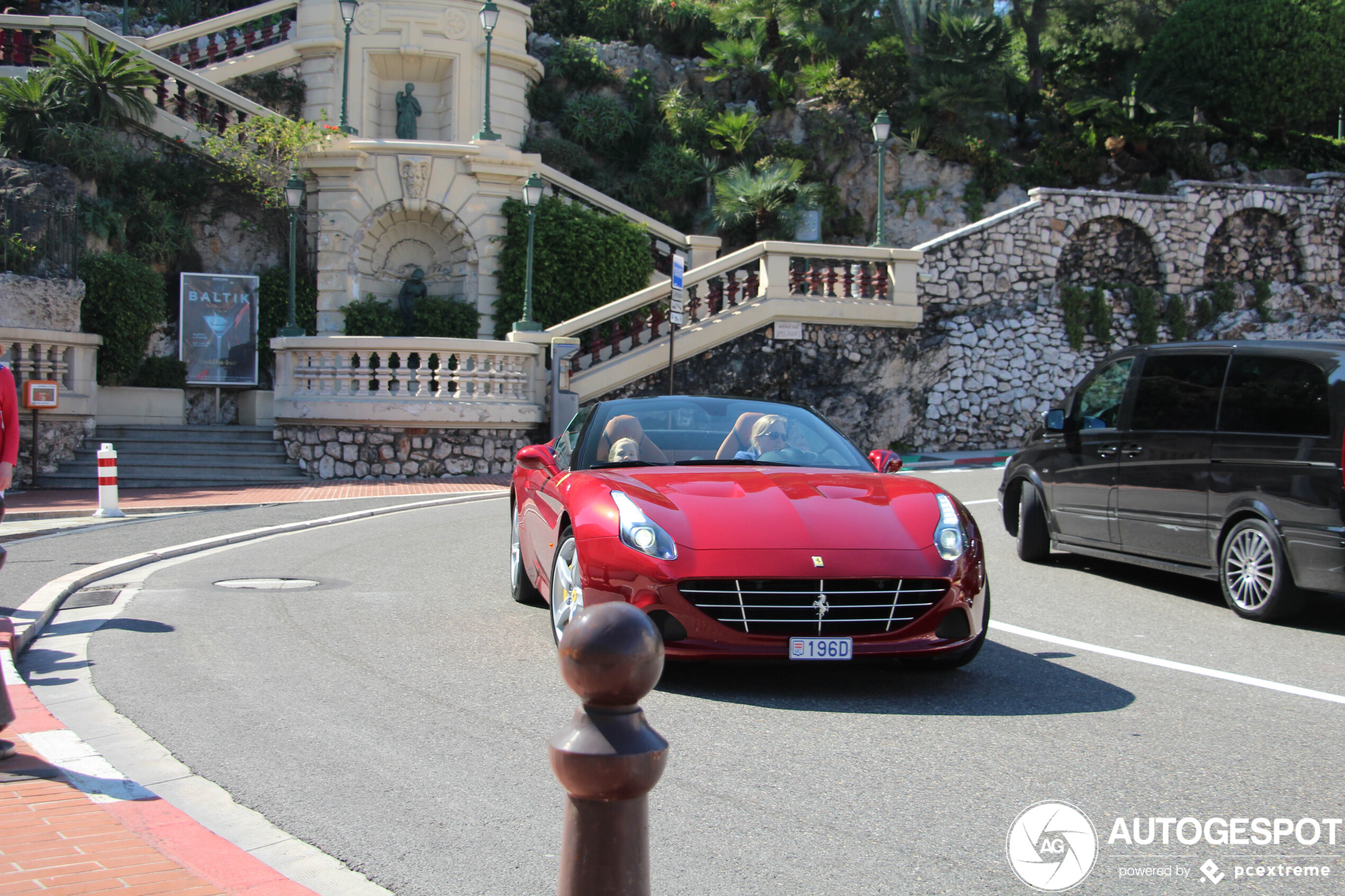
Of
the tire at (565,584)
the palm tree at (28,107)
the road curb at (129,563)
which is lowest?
the road curb at (129,563)

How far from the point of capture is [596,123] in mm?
30844

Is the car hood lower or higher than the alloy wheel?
higher

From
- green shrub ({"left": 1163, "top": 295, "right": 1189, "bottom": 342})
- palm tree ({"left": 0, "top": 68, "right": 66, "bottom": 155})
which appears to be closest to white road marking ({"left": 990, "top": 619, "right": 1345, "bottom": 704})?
green shrub ({"left": 1163, "top": 295, "right": 1189, "bottom": 342})

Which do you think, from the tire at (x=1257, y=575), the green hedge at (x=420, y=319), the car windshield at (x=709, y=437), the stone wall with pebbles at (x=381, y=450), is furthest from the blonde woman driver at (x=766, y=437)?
the green hedge at (x=420, y=319)

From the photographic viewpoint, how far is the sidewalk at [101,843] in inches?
125

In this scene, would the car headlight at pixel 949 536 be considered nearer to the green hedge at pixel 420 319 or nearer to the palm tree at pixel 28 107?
the green hedge at pixel 420 319

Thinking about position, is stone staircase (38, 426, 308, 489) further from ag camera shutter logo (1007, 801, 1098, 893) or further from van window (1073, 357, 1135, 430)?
ag camera shutter logo (1007, 801, 1098, 893)

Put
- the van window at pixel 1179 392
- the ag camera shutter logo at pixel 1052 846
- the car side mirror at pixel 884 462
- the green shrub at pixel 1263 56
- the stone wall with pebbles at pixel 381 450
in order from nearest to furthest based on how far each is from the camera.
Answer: the ag camera shutter logo at pixel 1052 846 → the car side mirror at pixel 884 462 → the van window at pixel 1179 392 → the stone wall with pebbles at pixel 381 450 → the green shrub at pixel 1263 56

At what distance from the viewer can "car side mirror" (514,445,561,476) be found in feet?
23.6

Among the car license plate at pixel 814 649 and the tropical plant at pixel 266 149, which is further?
the tropical plant at pixel 266 149

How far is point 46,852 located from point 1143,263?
1042 inches

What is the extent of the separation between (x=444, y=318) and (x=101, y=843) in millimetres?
21768

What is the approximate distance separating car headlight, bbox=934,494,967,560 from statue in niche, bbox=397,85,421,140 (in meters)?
25.6

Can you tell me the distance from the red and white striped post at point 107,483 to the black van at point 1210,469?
10.1 metres
